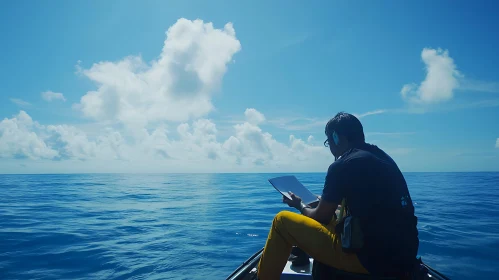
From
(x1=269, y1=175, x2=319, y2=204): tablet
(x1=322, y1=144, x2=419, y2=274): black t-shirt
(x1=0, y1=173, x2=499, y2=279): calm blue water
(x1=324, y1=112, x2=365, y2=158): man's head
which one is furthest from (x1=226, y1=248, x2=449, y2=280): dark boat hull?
(x1=0, y1=173, x2=499, y2=279): calm blue water

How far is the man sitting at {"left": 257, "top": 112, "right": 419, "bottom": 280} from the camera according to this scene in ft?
6.91

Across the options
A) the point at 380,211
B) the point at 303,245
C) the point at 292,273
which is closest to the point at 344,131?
the point at 380,211

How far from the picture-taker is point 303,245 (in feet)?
8.21

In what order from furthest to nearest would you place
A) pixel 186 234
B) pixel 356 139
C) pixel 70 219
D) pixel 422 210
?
pixel 422 210
pixel 70 219
pixel 186 234
pixel 356 139

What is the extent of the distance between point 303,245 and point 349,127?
4.10 ft

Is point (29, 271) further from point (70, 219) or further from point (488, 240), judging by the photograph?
point (488, 240)

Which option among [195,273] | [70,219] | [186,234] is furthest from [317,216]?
[70,219]

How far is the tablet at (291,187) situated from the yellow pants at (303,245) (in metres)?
0.60

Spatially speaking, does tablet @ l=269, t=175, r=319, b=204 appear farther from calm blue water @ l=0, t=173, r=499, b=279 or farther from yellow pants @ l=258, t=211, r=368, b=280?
calm blue water @ l=0, t=173, r=499, b=279

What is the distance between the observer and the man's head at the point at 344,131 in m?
2.66

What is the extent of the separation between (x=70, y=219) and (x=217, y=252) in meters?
11.7

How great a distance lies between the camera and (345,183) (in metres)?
2.23

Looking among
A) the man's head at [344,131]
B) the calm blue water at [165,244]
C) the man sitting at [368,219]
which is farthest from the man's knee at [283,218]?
the calm blue water at [165,244]

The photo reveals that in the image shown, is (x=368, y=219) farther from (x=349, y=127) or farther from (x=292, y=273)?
(x=292, y=273)
